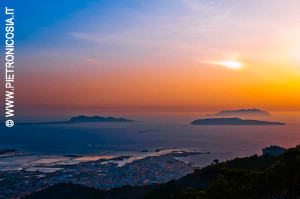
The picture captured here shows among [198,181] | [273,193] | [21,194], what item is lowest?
[21,194]

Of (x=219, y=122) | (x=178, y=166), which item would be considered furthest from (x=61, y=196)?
(x=219, y=122)

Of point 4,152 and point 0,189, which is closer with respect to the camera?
point 0,189

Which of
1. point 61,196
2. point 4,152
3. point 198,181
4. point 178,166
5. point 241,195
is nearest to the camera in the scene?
point 241,195

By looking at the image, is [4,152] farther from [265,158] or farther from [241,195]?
[241,195]

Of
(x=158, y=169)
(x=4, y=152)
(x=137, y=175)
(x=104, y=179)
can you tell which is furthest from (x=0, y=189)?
(x=4, y=152)

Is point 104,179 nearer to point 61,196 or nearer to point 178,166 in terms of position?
point 61,196

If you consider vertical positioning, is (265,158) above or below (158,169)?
above

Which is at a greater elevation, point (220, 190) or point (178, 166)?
point (220, 190)

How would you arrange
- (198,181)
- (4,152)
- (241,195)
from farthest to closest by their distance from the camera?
1. (4,152)
2. (198,181)
3. (241,195)

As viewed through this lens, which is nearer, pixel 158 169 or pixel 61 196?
pixel 61 196
